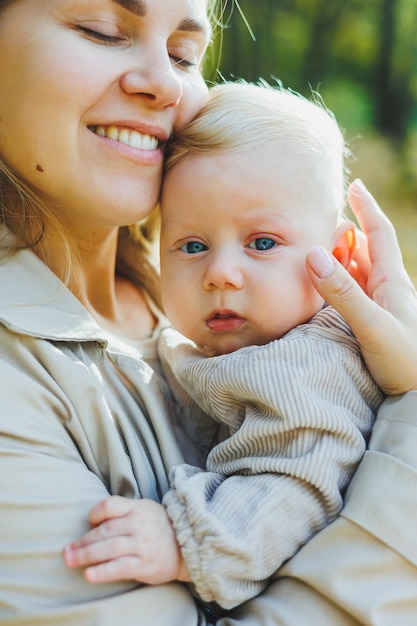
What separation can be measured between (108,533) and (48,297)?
593 millimetres

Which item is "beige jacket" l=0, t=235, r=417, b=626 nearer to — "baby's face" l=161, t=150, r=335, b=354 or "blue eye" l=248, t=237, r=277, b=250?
"baby's face" l=161, t=150, r=335, b=354

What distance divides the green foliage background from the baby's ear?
209 inches

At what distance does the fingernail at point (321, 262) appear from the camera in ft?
5.64

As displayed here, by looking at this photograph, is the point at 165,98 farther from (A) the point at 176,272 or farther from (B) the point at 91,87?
(A) the point at 176,272

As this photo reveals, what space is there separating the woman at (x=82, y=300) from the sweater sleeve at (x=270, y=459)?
7cm

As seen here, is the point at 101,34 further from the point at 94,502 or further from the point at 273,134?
the point at 94,502

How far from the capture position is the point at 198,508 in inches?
60.7

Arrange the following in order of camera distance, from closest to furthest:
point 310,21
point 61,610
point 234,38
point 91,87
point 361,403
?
point 61,610, point 361,403, point 91,87, point 234,38, point 310,21

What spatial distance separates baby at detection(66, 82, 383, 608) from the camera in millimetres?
1533

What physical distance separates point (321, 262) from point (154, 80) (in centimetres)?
61

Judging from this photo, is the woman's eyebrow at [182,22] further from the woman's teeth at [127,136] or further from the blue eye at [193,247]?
the blue eye at [193,247]

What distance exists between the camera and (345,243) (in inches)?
80.1

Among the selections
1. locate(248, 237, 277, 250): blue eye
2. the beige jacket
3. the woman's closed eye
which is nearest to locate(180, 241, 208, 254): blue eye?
locate(248, 237, 277, 250): blue eye

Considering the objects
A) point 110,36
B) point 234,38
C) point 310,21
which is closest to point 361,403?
point 110,36
